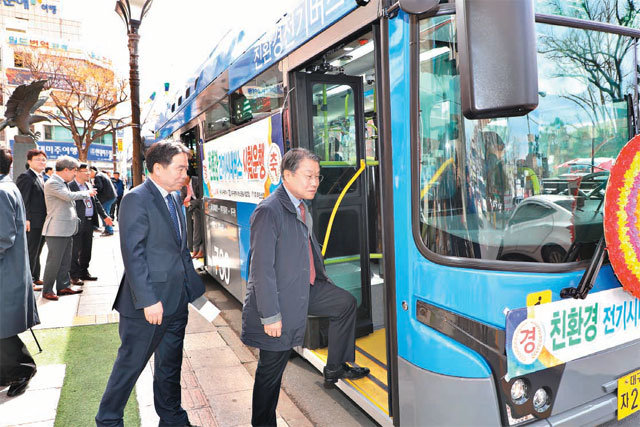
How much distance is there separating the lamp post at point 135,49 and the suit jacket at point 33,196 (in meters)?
1.40

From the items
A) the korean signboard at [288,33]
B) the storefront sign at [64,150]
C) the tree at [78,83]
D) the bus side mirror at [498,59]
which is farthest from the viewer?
the storefront sign at [64,150]

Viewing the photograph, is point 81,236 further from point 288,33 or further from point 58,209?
point 288,33

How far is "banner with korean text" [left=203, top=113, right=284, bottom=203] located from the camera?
385 cm

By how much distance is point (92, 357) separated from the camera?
4379mm

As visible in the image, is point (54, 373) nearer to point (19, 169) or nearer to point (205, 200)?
point (205, 200)

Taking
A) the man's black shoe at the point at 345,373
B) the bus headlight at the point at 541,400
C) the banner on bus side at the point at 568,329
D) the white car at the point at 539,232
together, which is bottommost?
the man's black shoe at the point at 345,373

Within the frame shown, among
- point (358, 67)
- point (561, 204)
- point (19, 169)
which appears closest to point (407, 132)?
point (561, 204)

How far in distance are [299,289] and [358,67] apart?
2.05 metres

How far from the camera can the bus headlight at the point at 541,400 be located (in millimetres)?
2143

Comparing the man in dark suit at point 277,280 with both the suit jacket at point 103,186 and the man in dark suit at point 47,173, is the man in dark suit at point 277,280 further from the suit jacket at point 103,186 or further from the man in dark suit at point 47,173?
the man in dark suit at point 47,173

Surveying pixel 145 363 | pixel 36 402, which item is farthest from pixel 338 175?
pixel 36 402

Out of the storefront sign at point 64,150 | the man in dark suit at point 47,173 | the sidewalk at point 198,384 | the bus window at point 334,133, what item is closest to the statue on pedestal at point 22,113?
the man in dark suit at point 47,173

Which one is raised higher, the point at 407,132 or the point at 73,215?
the point at 407,132

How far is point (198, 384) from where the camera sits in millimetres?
3809
